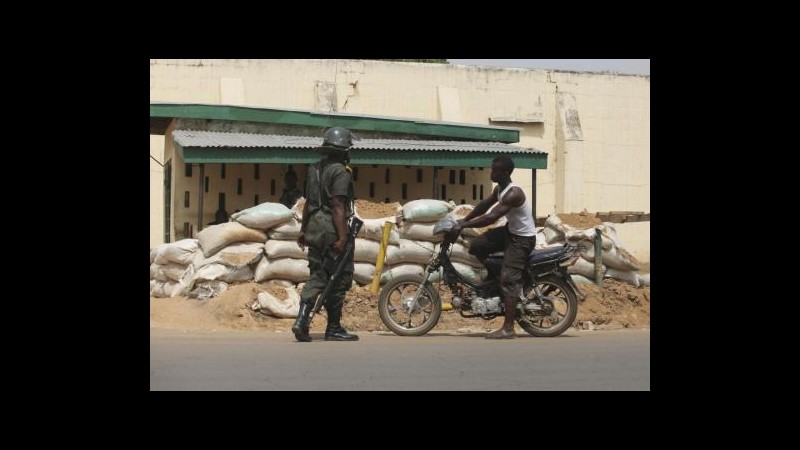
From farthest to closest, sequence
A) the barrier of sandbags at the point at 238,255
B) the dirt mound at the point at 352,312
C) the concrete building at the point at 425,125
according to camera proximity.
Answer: the concrete building at the point at 425,125, the barrier of sandbags at the point at 238,255, the dirt mound at the point at 352,312

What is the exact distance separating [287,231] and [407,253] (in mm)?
1379

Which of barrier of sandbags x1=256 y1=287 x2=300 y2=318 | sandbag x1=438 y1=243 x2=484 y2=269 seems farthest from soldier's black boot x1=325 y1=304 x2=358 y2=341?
sandbag x1=438 y1=243 x2=484 y2=269

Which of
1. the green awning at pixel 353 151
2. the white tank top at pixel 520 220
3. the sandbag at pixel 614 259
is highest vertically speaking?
the green awning at pixel 353 151

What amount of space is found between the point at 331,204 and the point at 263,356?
61.4 inches

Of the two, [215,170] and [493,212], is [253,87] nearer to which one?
[215,170]

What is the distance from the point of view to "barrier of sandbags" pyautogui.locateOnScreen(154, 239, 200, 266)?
11.9m

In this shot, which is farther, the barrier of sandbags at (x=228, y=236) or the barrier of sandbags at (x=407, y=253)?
the barrier of sandbags at (x=228, y=236)

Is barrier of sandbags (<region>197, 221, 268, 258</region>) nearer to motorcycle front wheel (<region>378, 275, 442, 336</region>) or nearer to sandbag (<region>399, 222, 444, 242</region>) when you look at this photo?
sandbag (<region>399, 222, 444, 242</region>)

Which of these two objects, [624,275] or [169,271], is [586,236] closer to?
[624,275]

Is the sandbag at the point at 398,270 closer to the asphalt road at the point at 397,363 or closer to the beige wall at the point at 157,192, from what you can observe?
the asphalt road at the point at 397,363

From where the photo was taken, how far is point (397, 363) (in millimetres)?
7031

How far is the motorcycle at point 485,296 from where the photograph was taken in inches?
352

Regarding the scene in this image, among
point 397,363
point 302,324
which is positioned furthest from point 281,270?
point 397,363

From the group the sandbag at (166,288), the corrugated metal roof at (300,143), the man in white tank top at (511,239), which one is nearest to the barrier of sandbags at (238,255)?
the sandbag at (166,288)
